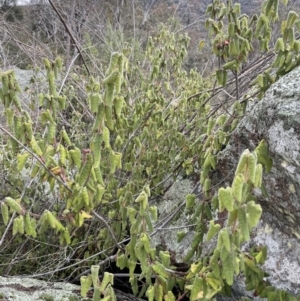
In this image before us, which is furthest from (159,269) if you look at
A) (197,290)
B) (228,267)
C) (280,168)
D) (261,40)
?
(261,40)

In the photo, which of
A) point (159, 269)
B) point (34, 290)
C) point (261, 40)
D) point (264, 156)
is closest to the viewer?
point (159, 269)

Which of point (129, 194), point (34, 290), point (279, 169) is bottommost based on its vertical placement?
point (34, 290)

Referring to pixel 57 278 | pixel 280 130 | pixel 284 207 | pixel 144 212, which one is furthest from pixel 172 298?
pixel 57 278

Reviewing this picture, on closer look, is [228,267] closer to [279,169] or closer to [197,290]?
[197,290]

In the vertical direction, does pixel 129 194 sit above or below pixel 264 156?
below

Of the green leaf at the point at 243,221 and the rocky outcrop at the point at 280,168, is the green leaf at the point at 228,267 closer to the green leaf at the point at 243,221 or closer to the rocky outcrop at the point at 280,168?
the green leaf at the point at 243,221

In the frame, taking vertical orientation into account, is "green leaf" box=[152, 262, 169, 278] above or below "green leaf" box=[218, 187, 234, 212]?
below

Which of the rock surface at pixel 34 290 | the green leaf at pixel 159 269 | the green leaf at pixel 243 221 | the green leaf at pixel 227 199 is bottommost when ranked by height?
the rock surface at pixel 34 290

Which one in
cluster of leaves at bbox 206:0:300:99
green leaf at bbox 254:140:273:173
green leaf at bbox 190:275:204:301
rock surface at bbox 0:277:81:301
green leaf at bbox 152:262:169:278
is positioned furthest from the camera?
rock surface at bbox 0:277:81:301

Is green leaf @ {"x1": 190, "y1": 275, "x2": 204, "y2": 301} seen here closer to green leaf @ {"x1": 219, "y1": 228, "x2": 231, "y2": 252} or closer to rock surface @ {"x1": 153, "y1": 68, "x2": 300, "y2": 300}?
green leaf @ {"x1": 219, "y1": 228, "x2": 231, "y2": 252}

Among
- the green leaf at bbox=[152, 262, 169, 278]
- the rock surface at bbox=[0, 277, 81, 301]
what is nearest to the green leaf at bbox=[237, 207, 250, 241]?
the green leaf at bbox=[152, 262, 169, 278]

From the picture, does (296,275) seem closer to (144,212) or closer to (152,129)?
(144,212)

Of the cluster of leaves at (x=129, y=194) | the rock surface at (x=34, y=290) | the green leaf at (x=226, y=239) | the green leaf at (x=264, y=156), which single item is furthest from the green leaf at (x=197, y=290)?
the rock surface at (x=34, y=290)

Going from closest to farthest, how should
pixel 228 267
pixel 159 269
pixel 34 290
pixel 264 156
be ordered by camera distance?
pixel 228 267 < pixel 159 269 < pixel 264 156 < pixel 34 290
